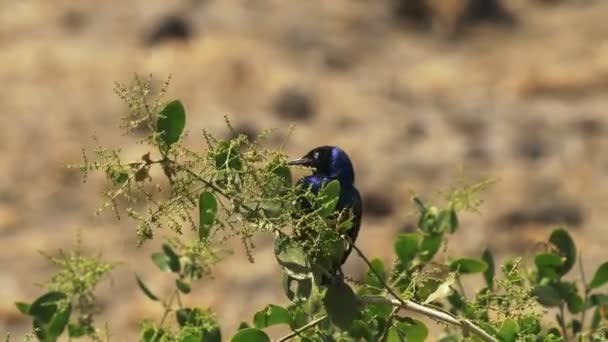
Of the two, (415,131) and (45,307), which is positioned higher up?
(415,131)

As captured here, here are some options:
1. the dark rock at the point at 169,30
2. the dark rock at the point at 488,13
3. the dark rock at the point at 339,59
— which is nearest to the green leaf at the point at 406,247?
the dark rock at the point at 169,30

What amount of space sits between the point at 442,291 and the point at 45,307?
0.71 meters

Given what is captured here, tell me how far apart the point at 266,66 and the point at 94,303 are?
49.4ft

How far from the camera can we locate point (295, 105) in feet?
56.0

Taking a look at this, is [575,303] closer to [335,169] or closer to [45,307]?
[335,169]

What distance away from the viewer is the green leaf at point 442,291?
2.22m

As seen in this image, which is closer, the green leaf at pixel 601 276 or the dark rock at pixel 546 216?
the green leaf at pixel 601 276

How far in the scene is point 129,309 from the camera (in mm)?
13727

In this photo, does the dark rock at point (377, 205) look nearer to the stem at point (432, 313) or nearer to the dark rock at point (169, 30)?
the dark rock at point (169, 30)

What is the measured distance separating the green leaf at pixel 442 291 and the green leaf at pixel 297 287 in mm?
202

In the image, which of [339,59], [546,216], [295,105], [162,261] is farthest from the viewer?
[339,59]

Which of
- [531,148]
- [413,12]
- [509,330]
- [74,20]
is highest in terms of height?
[74,20]

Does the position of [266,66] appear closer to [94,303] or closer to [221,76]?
[221,76]

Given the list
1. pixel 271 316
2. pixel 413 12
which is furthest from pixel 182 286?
pixel 413 12
